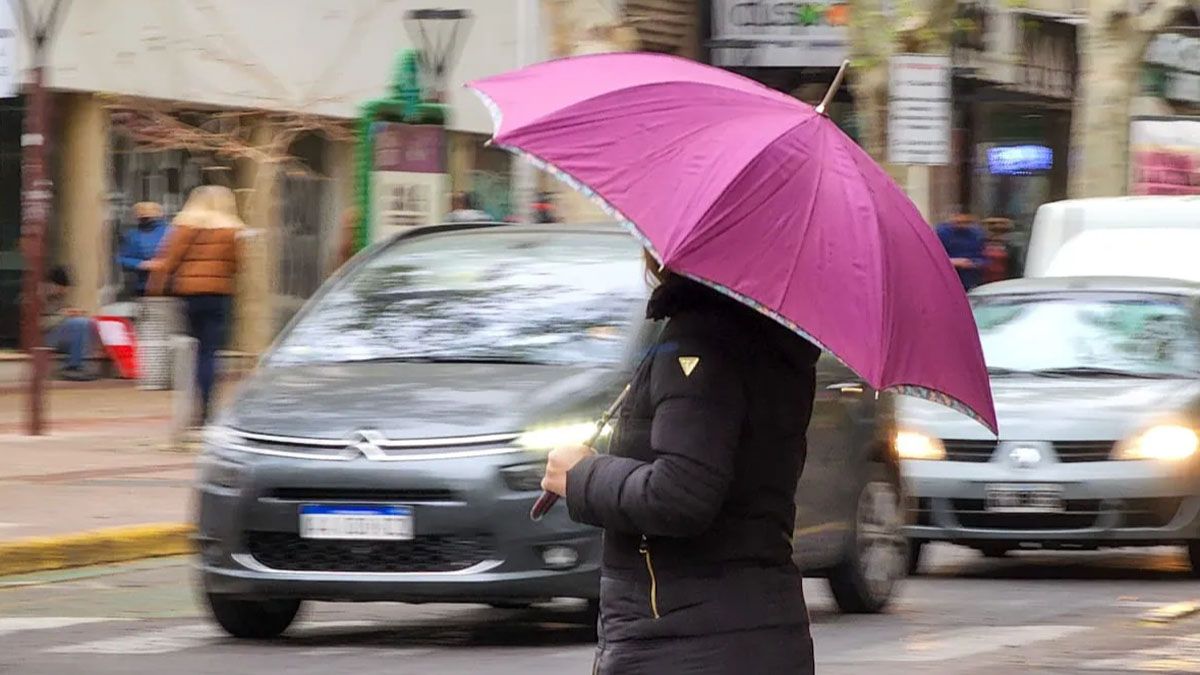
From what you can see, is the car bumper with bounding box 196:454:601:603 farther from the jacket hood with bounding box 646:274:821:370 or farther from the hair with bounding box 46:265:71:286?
the hair with bounding box 46:265:71:286

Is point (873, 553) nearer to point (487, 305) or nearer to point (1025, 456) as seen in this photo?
point (1025, 456)

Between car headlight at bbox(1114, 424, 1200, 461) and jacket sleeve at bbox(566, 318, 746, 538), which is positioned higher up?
jacket sleeve at bbox(566, 318, 746, 538)

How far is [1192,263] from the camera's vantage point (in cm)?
1859

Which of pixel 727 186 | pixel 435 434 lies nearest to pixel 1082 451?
pixel 435 434

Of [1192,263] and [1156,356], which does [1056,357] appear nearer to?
[1156,356]

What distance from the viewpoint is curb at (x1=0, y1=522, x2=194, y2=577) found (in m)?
13.0

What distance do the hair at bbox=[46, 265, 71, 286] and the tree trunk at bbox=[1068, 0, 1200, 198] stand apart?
1120 centimetres

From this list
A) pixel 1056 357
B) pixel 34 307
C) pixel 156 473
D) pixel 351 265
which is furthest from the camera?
pixel 34 307

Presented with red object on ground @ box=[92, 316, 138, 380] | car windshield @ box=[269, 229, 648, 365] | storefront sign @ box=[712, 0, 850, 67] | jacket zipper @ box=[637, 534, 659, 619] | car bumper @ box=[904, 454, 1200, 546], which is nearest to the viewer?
jacket zipper @ box=[637, 534, 659, 619]

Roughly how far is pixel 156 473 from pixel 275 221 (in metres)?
17.3

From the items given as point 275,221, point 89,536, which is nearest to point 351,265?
point 89,536

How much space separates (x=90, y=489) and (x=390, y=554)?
6.77m

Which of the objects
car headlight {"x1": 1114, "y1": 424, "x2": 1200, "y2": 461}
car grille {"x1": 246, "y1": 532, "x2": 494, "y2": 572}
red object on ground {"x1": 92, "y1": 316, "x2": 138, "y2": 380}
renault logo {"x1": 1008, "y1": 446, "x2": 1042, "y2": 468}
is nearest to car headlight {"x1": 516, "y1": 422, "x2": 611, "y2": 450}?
car grille {"x1": 246, "y1": 532, "x2": 494, "y2": 572}

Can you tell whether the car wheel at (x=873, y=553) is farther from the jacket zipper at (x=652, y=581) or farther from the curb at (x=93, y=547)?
the jacket zipper at (x=652, y=581)
